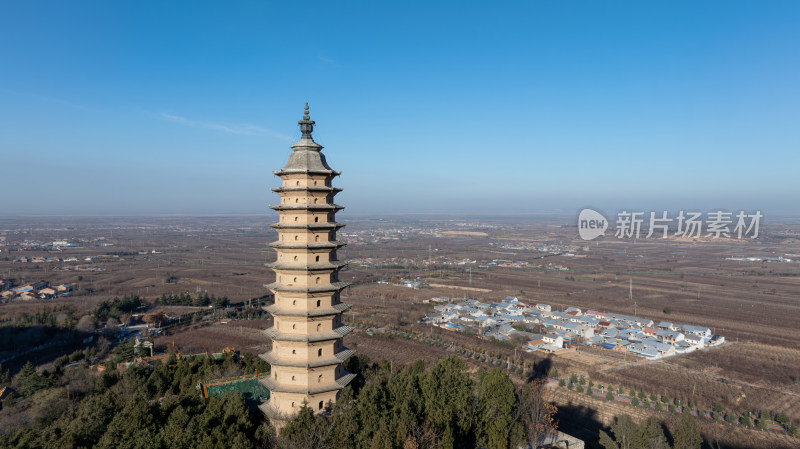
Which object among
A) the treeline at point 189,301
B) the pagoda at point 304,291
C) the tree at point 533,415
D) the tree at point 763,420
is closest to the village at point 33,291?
the treeline at point 189,301

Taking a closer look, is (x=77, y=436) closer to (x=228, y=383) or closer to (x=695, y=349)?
(x=228, y=383)

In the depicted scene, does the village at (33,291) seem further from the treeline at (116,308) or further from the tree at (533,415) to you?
the tree at (533,415)

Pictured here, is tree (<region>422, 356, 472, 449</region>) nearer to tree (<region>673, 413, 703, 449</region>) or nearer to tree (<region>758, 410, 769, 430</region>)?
tree (<region>673, 413, 703, 449</region>)

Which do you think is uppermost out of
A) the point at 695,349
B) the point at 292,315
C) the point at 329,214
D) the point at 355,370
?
the point at 329,214

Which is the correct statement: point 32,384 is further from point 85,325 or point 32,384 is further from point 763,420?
point 763,420

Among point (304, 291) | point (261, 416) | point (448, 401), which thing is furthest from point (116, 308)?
point (448, 401)

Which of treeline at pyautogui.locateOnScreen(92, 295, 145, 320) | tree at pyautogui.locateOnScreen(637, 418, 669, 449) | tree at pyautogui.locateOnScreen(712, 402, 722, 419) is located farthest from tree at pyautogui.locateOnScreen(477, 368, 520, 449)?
treeline at pyautogui.locateOnScreen(92, 295, 145, 320)

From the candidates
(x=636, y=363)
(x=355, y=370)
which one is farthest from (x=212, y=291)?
(x=636, y=363)
